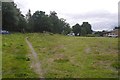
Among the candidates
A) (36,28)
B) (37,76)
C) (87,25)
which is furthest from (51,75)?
(87,25)

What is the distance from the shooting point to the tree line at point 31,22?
302ft

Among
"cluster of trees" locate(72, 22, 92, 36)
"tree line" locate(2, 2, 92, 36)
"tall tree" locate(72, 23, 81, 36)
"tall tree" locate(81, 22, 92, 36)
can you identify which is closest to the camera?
"tree line" locate(2, 2, 92, 36)

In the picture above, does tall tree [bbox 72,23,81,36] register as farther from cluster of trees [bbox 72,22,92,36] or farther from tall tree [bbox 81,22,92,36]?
tall tree [bbox 81,22,92,36]

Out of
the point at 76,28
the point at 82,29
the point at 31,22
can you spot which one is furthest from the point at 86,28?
the point at 31,22

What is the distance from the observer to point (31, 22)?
122062 mm

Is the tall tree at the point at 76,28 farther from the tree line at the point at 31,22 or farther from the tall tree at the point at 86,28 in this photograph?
the tall tree at the point at 86,28

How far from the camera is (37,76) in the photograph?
20.1 meters

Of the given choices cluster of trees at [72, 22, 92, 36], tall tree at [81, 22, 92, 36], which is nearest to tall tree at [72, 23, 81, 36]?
cluster of trees at [72, 22, 92, 36]

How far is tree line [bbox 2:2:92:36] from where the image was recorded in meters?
92.0

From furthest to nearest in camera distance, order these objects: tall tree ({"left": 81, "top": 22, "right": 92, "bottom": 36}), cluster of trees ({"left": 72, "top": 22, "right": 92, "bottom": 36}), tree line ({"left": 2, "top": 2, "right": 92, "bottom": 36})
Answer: cluster of trees ({"left": 72, "top": 22, "right": 92, "bottom": 36}) < tall tree ({"left": 81, "top": 22, "right": 92, "bottom": 36}) < tree line ({"left": 2, "top": 2, "right": 92, "bottom": 36})

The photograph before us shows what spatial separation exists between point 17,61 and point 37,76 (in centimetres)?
670

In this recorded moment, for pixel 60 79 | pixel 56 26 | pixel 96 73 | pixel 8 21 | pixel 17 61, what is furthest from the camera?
pixel 56 26

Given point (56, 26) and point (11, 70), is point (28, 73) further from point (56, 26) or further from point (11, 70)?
point (56, 26)

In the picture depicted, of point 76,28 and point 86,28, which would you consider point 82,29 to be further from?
point 76,28
